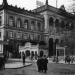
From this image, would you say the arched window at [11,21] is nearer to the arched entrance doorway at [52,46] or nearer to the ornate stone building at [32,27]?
the ornate stone building at [32,27]

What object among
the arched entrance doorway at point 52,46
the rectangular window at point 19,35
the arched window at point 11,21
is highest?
the arched window at point 11,21

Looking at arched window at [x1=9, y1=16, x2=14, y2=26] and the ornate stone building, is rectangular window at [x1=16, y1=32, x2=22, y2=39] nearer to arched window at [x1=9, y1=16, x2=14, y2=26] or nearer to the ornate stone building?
the ornate stone building

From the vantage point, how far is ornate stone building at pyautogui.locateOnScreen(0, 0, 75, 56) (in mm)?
46875

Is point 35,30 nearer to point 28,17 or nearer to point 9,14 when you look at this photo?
point 28,17

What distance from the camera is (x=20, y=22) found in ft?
168

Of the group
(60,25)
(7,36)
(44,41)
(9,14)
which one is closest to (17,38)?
(7,36)

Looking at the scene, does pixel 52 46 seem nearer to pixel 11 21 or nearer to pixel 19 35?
pixel 19 35

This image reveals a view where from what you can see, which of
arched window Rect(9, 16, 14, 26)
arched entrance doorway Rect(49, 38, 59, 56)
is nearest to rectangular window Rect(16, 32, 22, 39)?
arched window Rect(9, 16, 14, 26)

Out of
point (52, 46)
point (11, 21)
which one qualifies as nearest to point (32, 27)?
point (11, 21)

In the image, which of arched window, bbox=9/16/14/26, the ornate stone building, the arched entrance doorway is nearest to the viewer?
the ornate stone building

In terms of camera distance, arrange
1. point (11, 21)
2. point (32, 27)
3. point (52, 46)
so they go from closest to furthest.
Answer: point (11, 21) → point (32, 27) → point (52, 46)

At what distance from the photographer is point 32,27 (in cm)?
5444

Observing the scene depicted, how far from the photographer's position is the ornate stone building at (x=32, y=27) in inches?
1845

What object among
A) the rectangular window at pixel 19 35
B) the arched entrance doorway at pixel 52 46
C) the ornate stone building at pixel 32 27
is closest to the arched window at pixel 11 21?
the ornate stone building at pixel 32 27
